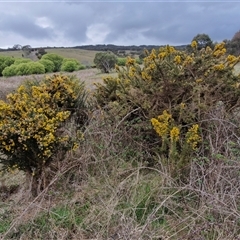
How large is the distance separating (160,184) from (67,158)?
1241mm

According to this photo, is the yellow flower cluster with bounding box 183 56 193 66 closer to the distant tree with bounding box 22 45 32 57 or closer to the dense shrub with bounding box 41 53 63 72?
the dense shrub with bounding box 41 53 63 72

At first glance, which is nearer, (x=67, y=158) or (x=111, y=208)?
(x=111, y=208)

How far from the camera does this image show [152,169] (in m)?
3.73

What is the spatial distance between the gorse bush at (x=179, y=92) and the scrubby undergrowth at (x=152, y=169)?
15 millimetres

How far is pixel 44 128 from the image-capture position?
10.5ft

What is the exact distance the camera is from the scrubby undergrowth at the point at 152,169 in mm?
2689

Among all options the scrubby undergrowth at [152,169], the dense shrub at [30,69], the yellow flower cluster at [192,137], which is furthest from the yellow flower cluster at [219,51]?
the dense shrub at [30,69]

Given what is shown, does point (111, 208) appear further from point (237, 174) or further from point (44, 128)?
point (237, 174)

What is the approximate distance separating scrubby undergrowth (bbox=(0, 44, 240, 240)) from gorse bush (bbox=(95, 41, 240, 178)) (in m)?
0.02

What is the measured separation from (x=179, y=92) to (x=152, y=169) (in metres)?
1.23

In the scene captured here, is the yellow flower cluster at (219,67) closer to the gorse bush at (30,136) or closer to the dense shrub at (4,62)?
Result: the gorse bush at (30,136)

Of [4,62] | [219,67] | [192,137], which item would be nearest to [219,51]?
[219,67]

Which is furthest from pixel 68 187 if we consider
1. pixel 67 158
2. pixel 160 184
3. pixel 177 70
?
pixel 177 70

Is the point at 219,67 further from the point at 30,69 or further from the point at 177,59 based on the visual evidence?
the point at 30,69
